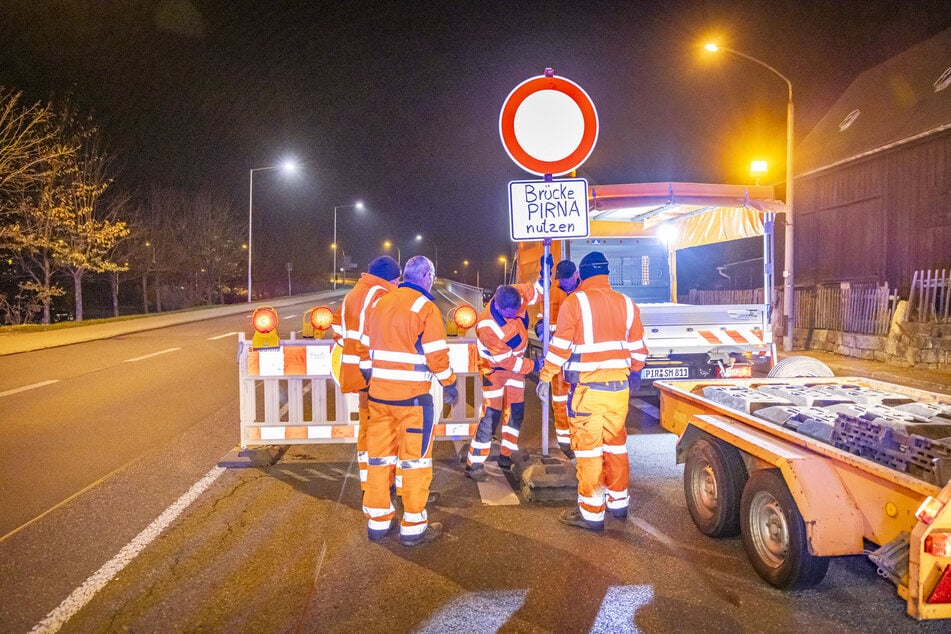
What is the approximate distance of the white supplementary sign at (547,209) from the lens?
5344 mm

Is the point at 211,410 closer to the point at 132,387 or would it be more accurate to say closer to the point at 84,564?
the point at 132,387

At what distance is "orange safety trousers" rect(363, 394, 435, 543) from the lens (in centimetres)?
443

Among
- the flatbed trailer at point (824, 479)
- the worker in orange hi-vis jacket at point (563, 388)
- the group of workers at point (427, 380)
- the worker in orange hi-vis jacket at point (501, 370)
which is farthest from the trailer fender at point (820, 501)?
the worker in orange hi-vis jacket at point (563, 388)

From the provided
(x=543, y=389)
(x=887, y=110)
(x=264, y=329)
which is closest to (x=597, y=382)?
(x=543, y=389)

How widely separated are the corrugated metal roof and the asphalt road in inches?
700

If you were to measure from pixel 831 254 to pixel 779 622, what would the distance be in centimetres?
2305

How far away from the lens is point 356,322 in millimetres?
5051

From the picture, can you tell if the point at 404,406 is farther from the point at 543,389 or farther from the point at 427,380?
the point at 543,389

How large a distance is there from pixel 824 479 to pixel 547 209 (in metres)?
2.89

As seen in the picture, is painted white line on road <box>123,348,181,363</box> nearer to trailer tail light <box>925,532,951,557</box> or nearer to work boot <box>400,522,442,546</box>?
work boot <box>400,522,442,546</box>

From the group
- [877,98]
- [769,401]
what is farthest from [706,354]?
[877,98]

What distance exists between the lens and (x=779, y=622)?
332cm

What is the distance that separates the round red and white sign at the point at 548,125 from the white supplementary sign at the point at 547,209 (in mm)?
167

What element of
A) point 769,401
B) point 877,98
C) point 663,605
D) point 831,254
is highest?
point 877,98
